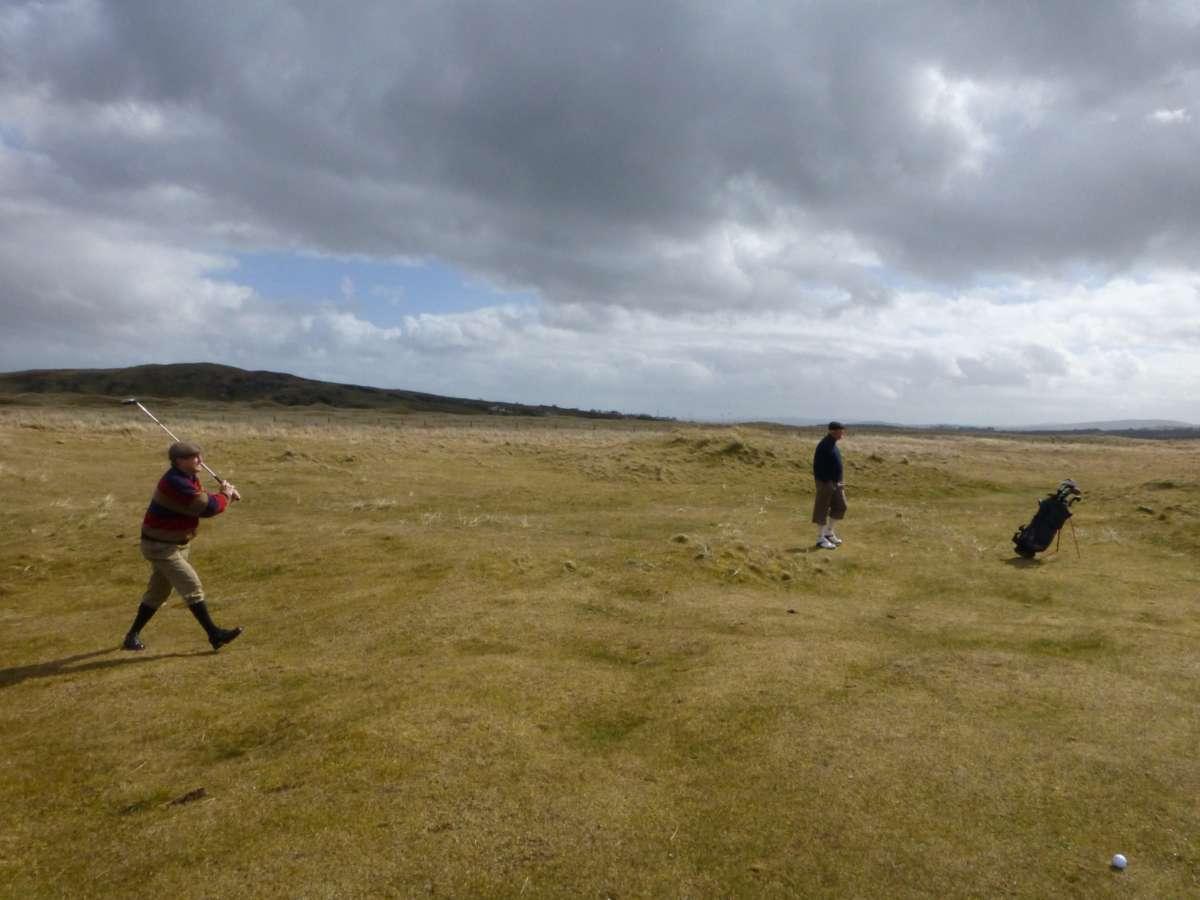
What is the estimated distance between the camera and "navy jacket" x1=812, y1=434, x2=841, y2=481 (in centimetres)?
1733

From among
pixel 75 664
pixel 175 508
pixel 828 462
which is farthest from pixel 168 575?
pixel 828 462

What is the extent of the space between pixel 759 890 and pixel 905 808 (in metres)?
1.63

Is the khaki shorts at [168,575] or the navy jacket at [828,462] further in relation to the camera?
the navy jacket at [828,462]

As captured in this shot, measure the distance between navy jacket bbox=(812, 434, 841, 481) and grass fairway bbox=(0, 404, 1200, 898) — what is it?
1738 mm

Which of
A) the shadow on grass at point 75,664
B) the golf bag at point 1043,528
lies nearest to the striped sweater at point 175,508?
the shadow on grass at point 75,664

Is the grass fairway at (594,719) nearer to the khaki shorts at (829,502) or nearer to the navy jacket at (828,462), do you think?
the khaki shorts at (829,502)

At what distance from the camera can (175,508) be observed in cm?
938

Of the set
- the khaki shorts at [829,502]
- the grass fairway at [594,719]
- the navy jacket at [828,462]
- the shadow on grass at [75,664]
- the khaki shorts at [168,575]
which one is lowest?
the shadow on grass at [75,664]

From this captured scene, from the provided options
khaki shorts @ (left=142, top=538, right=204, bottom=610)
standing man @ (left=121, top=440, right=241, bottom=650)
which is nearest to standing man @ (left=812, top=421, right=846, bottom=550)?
standing man @ (left=121, top=440, right=241, bottom=650)

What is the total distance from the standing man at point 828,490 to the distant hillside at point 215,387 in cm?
Result: 11908

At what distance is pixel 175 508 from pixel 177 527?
0.27 metres

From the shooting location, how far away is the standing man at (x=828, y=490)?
17312mm

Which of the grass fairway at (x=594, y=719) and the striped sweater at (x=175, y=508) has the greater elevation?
the striped sweater at (x=175, y=508)

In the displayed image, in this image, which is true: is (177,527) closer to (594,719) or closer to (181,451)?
(181,451)
